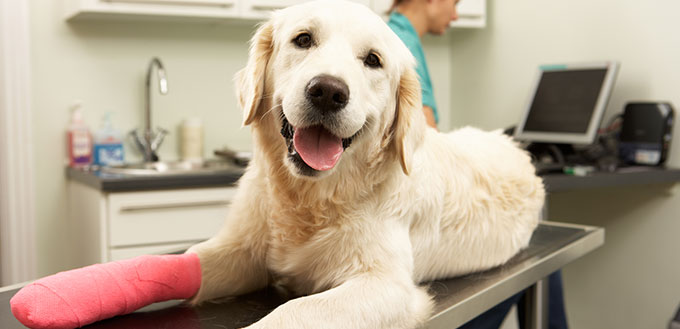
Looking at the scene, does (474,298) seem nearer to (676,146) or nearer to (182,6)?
(676,146)

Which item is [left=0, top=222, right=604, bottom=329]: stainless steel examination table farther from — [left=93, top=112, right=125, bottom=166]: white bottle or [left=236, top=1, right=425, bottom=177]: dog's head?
[left=93, top=112, right=125, bottom=166]: white bottle

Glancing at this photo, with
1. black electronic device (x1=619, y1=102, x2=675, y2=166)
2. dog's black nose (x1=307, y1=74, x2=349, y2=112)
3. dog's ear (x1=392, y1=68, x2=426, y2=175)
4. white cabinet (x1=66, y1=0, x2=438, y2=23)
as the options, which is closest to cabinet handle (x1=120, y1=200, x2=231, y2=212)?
white cabinet (x1=66, y1=0, x2=438, y2=23)

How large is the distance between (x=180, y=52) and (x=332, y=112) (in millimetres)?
2449

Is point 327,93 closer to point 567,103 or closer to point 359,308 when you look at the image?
point 359,308

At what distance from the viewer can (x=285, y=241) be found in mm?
1050

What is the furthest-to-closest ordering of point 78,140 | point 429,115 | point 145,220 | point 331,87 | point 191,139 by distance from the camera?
point 191,139
point 78,140
point 145,220
point 429,115
point 331,87

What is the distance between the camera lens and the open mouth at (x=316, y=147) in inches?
37.4

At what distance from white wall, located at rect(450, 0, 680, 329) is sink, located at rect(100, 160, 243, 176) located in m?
1.70

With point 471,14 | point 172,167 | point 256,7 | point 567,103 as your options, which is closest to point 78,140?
point 172,167

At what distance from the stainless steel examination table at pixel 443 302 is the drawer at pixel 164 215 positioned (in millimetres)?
1267

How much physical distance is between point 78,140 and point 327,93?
7.59 feet

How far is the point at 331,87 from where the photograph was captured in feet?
2.92

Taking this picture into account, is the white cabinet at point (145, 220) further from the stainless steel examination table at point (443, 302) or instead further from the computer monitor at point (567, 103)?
the computer monitor at point (567, 103)

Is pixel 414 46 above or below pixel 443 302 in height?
above
